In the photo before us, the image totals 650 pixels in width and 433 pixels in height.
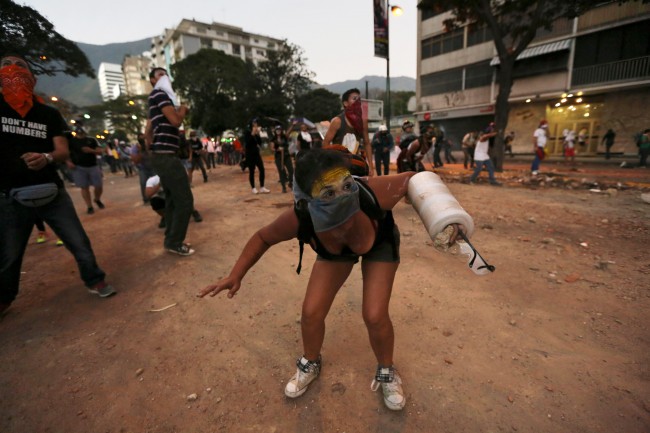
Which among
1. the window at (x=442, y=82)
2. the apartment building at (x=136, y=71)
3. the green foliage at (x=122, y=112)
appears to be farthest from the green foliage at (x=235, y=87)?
the apartment building at (x=136, y=71)

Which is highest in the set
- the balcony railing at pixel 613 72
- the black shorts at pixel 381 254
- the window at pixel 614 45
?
the window at pixel 614 45

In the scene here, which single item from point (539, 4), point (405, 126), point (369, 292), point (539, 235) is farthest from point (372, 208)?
point (539, 4)

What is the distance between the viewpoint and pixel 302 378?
211cm

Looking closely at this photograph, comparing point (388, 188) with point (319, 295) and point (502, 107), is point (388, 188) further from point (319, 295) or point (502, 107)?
point (502, 107)

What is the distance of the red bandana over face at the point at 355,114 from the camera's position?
4.32 meters

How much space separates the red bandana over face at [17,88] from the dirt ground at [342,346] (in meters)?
2.03

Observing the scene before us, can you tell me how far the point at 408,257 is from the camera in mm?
4117

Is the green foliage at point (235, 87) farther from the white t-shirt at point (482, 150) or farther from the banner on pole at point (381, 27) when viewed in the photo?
the white t-shirt at point (482, 150)

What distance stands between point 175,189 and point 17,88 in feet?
5.74

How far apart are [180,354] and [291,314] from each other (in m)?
1.00

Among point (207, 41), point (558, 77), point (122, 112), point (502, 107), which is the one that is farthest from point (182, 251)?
point (207, 41)

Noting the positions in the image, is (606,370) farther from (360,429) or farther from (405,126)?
(405,126)

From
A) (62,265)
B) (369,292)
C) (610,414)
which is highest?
(369,292)

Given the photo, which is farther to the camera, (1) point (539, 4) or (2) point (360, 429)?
(1) point (539, 4)
